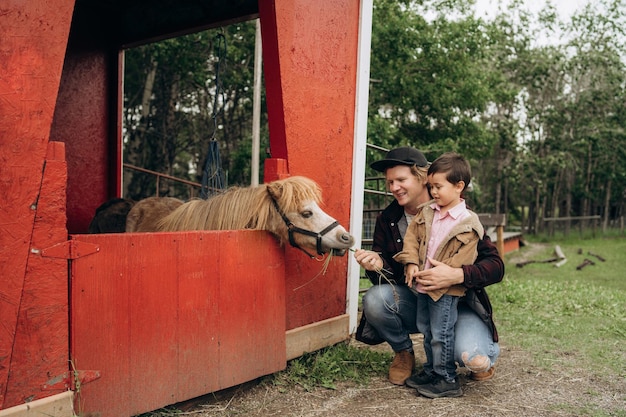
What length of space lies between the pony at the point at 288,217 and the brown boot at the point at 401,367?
0.86 metres

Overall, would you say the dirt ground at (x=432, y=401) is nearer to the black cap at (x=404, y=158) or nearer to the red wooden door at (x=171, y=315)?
the red wooden door at (x=171, y=315)

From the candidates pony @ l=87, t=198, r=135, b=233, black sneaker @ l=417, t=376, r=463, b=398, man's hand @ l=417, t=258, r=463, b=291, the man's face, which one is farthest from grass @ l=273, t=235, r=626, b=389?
pony @ l=87, t=198, r=135, b=233

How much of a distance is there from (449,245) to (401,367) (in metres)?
0.99

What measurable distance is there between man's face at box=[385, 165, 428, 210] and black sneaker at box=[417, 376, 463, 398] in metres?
1.17

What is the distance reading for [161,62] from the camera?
12977 millimetres

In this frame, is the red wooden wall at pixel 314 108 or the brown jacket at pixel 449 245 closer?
→ the brown jacket at pixel 449 245

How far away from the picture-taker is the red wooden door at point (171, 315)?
246 cm

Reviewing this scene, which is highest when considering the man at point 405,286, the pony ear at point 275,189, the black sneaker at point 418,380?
the pony ear at point 275,189

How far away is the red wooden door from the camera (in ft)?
8.06

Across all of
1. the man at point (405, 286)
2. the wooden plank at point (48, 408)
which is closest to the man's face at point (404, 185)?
the man at point (405, 286)

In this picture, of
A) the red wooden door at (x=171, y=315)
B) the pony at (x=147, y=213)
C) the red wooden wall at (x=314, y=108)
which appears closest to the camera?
the red wooden door at (x=171, y=315)

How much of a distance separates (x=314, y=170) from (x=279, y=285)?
0.95 m

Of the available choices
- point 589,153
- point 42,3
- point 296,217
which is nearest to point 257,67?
point 296,217

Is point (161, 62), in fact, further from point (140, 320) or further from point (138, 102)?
point (140, 320)
